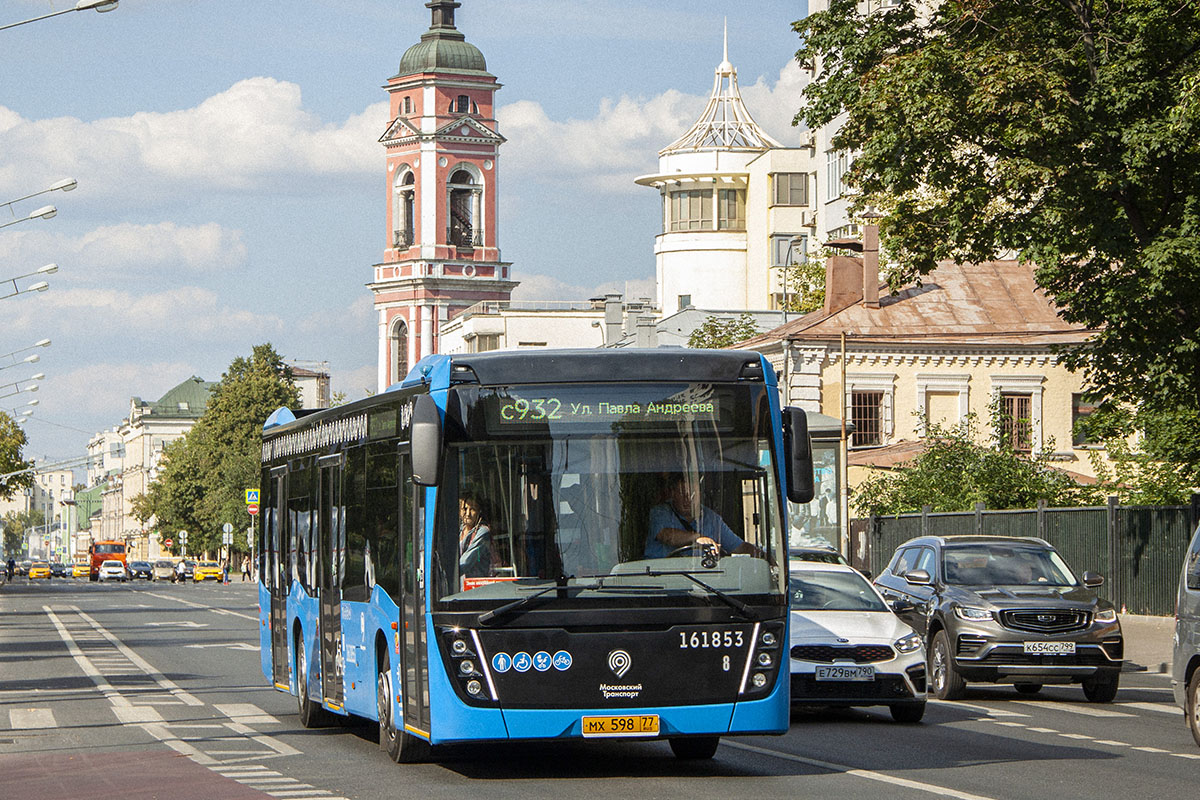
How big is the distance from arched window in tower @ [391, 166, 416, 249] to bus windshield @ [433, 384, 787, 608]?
107m

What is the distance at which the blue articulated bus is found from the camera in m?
12.9

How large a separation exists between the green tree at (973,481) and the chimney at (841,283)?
13465 mm

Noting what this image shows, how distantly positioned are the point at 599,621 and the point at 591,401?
1.49 m

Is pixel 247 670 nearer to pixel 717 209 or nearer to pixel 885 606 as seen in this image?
pixel 885 606

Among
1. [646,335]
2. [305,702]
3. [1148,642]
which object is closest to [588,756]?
[305,702]

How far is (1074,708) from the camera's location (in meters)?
20.6

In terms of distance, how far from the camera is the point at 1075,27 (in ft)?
86.2

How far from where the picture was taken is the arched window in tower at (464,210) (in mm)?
119625

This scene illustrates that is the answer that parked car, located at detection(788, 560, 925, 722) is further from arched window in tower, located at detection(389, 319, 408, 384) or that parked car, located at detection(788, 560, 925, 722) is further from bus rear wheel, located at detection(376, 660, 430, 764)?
arched window in tower, located at detection(389, 319, 408, 384)

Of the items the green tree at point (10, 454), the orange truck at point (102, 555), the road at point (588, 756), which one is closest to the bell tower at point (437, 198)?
the green tree at point (10, 454)

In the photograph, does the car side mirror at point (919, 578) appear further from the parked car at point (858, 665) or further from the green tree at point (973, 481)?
the green tree at point (973, 481)

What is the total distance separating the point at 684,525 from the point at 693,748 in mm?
2513

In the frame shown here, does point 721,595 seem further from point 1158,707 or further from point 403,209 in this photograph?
point 403,209

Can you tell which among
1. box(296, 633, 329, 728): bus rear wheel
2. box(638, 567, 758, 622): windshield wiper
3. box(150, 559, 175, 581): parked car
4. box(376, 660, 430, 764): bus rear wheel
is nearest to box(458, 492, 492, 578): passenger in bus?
box(638, 567, 758, 622): windshield wiper
